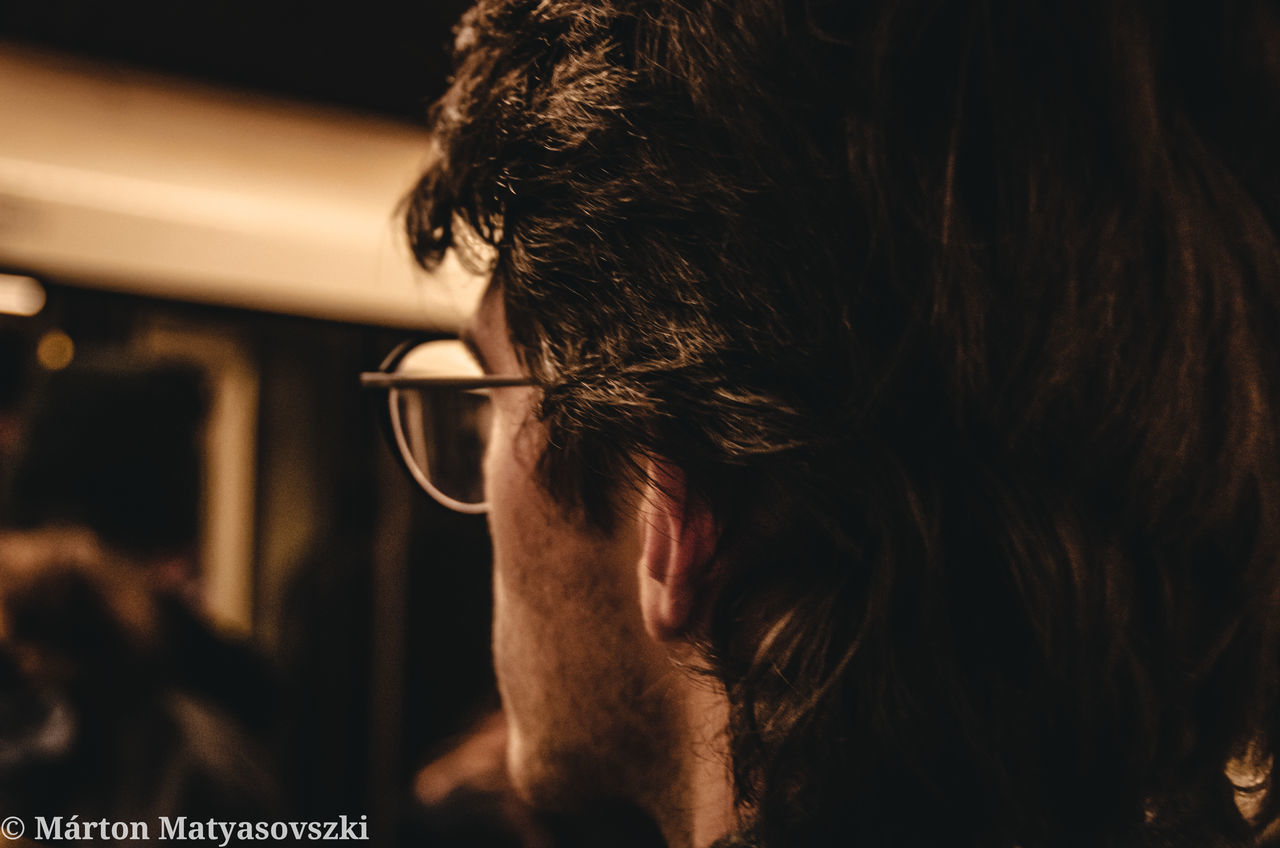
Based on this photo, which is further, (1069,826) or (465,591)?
(465,591)

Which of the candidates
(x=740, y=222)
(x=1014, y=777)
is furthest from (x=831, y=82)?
(x=1014, y=777)

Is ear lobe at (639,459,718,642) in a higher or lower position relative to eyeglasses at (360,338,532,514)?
lower

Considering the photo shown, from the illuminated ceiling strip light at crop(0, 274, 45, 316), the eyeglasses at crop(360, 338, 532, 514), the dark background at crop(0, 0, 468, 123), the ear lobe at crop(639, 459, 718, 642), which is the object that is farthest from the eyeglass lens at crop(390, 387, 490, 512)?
the illuminated ceiling strip light at crop(0, 274, 45, 316)

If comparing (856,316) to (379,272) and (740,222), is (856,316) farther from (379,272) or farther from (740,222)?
(379,272)

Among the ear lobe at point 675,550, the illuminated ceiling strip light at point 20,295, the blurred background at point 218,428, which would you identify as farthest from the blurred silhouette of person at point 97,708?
the ear lobe at point 675,550

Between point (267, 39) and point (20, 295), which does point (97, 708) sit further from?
point (267, 39)

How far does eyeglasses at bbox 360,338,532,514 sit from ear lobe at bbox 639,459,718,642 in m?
0.32

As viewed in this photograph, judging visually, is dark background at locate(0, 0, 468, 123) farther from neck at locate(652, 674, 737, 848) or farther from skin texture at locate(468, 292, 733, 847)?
neck at locate(652, 674, 737, 848)

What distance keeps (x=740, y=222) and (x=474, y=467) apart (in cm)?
54

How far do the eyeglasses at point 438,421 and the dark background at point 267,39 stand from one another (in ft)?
3.73

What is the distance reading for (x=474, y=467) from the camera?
105 cm

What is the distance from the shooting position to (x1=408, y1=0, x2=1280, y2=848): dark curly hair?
0.59 metres

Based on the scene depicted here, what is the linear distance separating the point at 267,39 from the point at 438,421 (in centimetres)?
171

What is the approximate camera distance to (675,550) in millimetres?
686
